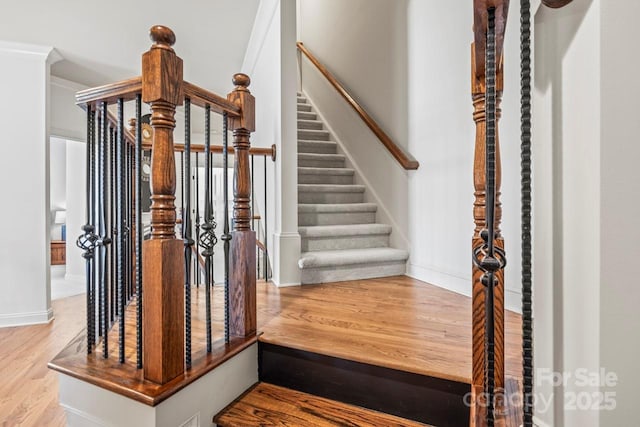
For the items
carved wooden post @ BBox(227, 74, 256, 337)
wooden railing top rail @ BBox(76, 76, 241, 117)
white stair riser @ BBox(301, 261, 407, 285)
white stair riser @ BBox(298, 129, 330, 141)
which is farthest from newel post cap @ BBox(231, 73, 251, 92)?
white stair riser @ BBox(298, 129, 330, 141)

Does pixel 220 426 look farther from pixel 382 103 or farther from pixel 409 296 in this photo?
pixel 382 103

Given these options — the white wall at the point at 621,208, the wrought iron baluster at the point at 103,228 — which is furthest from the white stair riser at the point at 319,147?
the white wall at the point at 621,208

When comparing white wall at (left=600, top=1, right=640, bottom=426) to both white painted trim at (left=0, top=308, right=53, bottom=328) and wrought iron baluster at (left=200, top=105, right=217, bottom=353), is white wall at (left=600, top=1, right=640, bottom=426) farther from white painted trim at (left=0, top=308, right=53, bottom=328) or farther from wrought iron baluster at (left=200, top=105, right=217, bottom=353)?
white painted trim at (left=0, top=308, right=53, bottom=328)

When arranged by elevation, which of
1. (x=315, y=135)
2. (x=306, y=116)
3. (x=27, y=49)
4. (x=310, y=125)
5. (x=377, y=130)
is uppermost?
(x=27, y=49)

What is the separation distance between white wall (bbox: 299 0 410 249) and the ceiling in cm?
106

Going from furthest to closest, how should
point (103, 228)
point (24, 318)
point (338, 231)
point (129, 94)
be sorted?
point (24, 318), point (338, 231), point (103, 228), point (129, 94)

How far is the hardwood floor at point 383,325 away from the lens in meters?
1.23

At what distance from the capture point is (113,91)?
1187mm

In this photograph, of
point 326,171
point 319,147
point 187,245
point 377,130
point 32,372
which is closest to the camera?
point 187,245

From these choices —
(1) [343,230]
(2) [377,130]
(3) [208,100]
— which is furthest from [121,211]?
(2) [377,130]

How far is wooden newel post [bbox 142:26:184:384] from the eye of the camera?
1.04m

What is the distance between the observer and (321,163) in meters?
3.61

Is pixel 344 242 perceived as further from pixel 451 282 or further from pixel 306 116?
pixel 306 116

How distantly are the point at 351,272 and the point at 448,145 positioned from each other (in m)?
1.12
